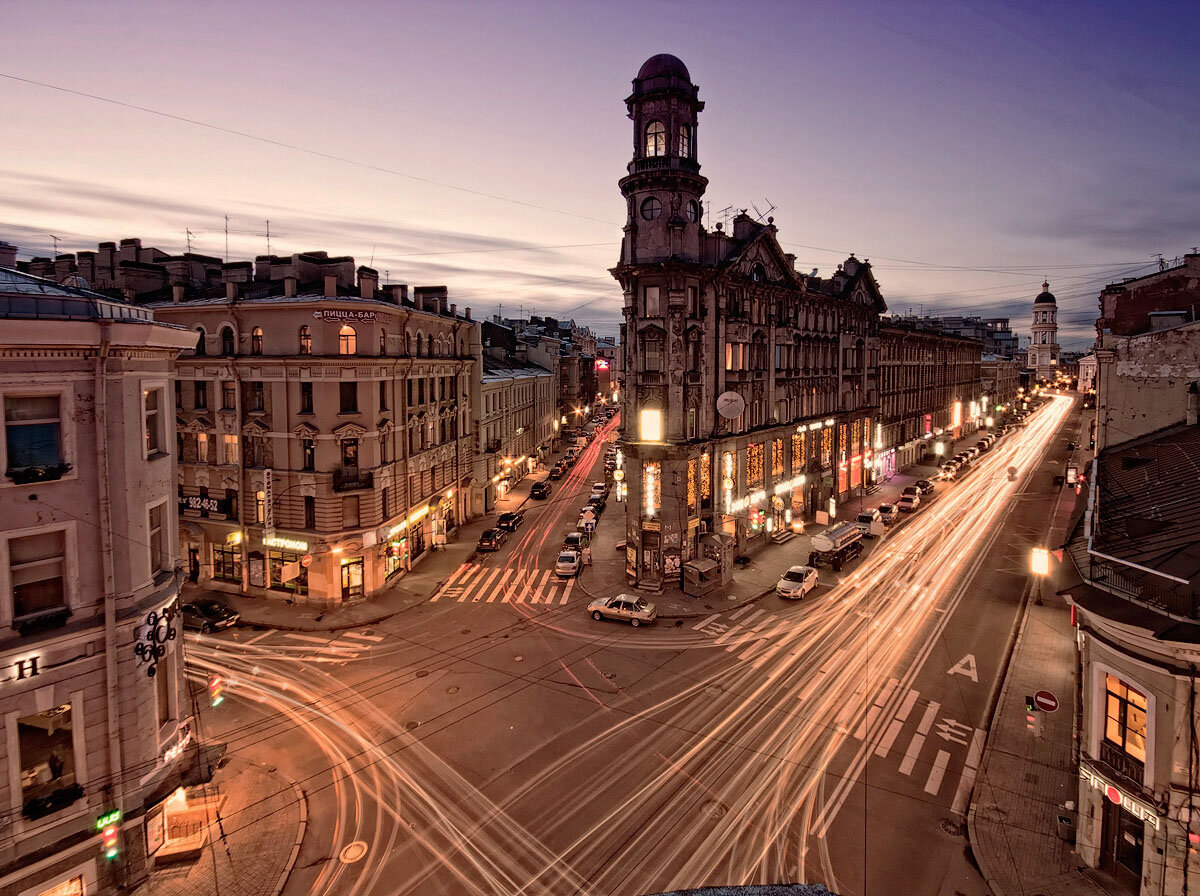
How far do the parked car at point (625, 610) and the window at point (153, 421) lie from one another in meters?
21.4

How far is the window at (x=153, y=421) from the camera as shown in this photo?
1625cm

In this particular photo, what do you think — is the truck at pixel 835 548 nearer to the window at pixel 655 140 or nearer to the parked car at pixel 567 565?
the parked car at pixel 567 565

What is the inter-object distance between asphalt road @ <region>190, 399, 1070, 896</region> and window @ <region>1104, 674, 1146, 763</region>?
484 cm

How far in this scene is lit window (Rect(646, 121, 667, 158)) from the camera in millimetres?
36906

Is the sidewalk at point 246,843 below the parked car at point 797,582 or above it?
below

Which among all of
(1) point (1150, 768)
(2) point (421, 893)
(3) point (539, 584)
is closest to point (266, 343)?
(3) point (539, 584)

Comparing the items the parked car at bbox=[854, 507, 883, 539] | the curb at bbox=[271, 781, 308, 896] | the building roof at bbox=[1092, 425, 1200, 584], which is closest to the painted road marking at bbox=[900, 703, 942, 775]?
the building roof at bbox=[1092, 425, 1200, 584]

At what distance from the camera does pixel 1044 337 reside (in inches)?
7136

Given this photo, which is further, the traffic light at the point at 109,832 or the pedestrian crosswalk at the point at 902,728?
the pedestrian crosswalk at the point at 902,728

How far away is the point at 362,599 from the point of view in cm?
3491

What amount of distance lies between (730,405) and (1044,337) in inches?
7424

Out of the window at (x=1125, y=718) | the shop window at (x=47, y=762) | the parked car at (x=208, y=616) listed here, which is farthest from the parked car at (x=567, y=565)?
the window at (x=1125, y=718)

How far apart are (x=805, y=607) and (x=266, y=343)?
3238cm

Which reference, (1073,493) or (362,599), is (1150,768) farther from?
(1073,493)
